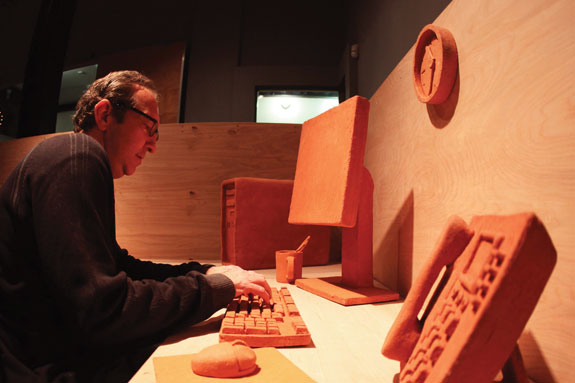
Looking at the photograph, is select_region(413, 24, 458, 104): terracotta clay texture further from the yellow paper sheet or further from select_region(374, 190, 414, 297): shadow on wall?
the yellow paper sheet

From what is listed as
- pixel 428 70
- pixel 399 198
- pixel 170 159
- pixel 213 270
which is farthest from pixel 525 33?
pixel 170 159

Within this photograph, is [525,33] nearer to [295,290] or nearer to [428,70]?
[428,70]

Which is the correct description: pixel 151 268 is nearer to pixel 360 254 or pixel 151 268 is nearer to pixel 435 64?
pixel 360 254

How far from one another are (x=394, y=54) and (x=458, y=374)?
1.75 meters

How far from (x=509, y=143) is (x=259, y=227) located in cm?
109

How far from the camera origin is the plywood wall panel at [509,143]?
18.5 inches

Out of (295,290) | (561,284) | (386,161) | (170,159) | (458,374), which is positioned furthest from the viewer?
(170,159)

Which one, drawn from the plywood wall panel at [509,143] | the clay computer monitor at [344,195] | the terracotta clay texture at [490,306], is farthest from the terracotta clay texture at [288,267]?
the terracotta clay texture at [490,306]

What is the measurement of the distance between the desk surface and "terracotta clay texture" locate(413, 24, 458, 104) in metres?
0.51

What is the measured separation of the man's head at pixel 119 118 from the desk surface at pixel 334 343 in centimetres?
46

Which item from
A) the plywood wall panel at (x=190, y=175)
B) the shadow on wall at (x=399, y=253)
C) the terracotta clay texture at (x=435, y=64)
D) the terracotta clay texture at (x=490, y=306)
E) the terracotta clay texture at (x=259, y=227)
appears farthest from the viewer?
the plywood wall panel at (x=190, y=175)

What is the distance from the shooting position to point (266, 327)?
637 mm

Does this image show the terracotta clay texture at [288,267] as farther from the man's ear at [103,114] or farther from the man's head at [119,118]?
the man's ear at [103,114]

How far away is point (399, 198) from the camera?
1108 millimetres
